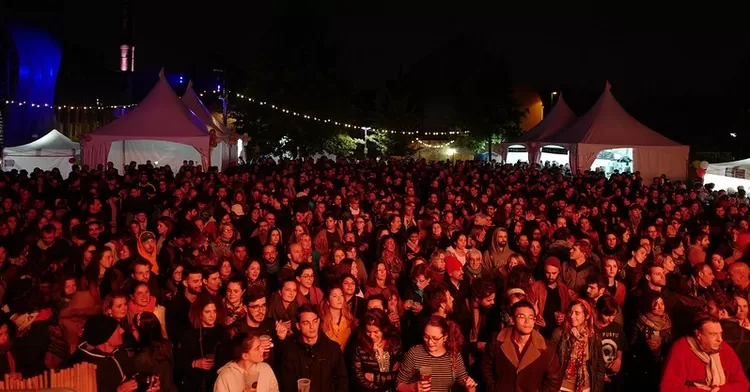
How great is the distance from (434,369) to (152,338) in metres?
1.70

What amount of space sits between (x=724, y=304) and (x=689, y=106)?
1915 inches

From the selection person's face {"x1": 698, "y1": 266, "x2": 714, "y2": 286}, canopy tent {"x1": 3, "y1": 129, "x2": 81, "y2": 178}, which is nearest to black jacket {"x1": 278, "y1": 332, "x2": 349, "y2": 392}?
person's face {"x1": 698, "y1": 266, "x2": 714, "y2": 286}

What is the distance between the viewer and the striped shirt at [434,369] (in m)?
3.90

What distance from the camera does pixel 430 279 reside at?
5758 millimetres

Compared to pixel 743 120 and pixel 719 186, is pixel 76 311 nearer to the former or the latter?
pixel 719 186

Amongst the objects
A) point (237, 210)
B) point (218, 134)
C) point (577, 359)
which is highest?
point (218, 134)

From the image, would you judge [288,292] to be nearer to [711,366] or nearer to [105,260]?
[105,260]

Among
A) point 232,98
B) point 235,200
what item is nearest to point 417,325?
point 235,200

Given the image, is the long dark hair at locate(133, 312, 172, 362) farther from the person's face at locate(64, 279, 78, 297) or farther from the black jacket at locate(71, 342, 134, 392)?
the person's face at locate(64, 279, 78, 297)

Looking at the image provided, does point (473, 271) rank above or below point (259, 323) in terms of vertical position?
above

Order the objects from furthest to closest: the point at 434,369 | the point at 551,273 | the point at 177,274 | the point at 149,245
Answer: the point at 149,245, the point at 177,274, the point at 551,273, the point at 434,369

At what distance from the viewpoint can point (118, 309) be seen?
175 inches

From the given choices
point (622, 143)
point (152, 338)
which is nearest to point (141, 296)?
point (152, 338)

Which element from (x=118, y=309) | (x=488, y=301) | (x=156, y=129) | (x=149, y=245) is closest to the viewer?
(x=118, y=309)
